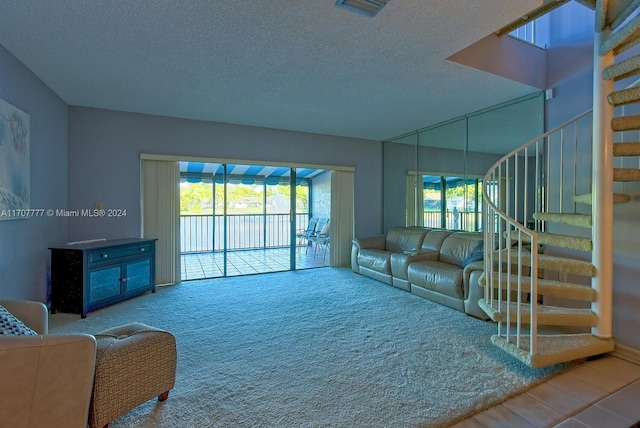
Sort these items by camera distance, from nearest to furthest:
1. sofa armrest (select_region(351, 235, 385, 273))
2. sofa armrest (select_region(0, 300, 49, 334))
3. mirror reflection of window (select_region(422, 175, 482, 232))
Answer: sofa armrest (select_region(0, 300, 49, 334)) → mirror reflection of window (select_region(422, 175, 482, 232)) → sofa armrest (select_region(351, 235, 385, 273))

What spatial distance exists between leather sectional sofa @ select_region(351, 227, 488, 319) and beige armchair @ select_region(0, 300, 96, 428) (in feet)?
10.7

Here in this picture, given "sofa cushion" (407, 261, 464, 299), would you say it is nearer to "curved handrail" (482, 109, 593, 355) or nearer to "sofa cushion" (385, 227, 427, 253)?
"curved handrail" (482, 109, 593, 355)

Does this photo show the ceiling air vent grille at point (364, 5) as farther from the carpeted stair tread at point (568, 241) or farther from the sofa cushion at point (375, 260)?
the sofa cushion at point (375, 260)

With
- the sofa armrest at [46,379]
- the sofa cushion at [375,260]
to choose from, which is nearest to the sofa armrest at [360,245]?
the sofa cushion at [375,260]

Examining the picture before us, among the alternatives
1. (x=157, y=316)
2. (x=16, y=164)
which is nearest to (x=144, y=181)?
(x=16, y=164)

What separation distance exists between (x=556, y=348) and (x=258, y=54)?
3.22m

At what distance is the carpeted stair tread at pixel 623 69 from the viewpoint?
6.78ft

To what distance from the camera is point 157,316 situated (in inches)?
129

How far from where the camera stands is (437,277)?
369cm

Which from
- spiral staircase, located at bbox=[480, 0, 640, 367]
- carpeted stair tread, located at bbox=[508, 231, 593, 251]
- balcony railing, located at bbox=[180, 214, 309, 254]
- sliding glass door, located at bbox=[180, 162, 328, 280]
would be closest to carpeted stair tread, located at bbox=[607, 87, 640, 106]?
spiral staircase, located at bbox=[480, 0, 640, 367]

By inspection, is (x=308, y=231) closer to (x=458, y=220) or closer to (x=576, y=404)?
(x=458, y=220)

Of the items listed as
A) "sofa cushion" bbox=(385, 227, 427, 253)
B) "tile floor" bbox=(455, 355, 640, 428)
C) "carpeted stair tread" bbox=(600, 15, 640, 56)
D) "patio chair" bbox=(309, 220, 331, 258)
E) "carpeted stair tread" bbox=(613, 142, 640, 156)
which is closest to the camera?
"tile floor" bbox=(455, 355, 640, 428)

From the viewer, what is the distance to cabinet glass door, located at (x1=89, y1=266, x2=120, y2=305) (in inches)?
131

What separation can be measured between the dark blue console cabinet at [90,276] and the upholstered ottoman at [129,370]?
1.81 meters
